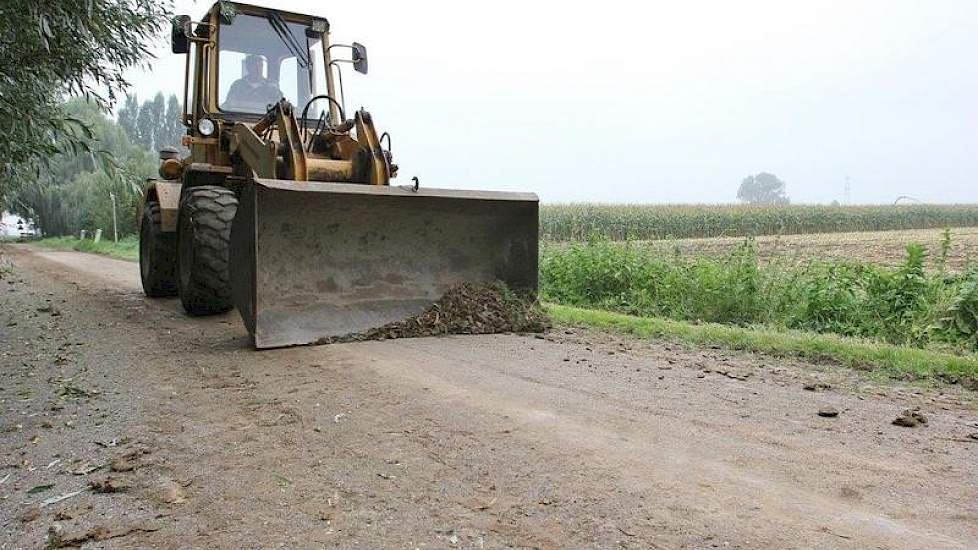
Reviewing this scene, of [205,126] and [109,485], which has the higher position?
[205,126]

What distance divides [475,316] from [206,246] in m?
2.39

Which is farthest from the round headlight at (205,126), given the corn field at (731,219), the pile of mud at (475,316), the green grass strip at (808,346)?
the corn field at (731,219)

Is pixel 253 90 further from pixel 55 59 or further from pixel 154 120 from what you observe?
pixel 154 120

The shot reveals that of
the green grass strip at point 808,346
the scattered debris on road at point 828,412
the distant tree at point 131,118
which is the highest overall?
the distant tree at point 131,118

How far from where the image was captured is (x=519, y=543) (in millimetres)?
2297

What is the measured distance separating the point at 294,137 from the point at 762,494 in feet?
16.3

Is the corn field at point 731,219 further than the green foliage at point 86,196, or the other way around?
the green foliage at point 86,196

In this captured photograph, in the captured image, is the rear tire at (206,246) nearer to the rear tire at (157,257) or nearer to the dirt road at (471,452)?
the dirt road at (471,452)

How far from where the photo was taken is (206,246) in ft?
20.9

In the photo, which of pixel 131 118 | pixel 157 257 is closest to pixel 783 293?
pixel 157 257

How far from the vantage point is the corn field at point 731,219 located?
28344 mm

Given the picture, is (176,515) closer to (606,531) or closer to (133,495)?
(133,495)

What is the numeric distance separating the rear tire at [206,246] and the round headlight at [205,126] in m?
0.66

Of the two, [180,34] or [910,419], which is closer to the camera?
[910,419]
